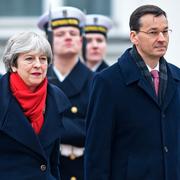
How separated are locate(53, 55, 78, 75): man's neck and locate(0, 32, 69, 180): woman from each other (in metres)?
1.66

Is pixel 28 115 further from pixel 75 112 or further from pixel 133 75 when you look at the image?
pixel 75 112

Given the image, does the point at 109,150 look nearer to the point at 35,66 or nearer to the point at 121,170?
the point at 121,170

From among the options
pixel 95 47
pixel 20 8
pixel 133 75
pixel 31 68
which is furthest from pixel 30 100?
pixel 20 8

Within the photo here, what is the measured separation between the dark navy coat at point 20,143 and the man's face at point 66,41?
1.74 metres

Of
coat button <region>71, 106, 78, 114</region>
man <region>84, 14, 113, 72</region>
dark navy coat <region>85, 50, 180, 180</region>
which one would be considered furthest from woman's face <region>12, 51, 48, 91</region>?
man <region>84, 14, 113, 72</region>

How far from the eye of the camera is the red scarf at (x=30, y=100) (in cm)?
743

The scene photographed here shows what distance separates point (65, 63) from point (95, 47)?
→ 4.08ft

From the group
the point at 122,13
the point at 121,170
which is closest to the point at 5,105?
the point at 121,170

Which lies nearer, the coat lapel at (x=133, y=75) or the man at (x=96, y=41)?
the coat lapel at (x=133, y=75)

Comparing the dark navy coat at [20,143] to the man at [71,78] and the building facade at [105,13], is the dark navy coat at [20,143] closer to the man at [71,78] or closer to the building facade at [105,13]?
the man at [71,78]

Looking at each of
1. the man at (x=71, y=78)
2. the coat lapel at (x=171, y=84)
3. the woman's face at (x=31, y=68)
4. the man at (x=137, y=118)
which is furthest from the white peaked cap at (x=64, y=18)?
the man at (x=137, y=118)

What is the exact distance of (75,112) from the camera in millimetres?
8992

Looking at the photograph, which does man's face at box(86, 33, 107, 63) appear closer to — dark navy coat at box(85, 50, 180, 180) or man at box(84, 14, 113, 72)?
man at box(84, 14, 113, 72)

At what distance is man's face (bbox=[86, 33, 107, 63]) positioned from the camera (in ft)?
34.3
